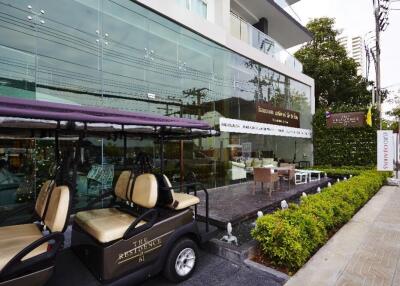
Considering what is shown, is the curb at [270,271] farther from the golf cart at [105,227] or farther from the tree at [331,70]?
the tree at [331,70]

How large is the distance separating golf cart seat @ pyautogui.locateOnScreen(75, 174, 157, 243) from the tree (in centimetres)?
2326

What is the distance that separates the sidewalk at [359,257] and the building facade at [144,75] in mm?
4026

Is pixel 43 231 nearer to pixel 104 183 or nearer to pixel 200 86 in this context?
pixel 104 183

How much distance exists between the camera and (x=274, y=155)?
45.6 ft

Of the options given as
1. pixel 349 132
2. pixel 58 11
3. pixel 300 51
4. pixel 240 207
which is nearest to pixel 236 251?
pixel 240 207

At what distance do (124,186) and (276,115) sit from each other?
10.2 m

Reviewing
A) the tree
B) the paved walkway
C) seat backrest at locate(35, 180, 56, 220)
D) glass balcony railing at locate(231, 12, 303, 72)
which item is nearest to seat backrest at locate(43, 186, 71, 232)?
seat backrest at locate(35, 180, 56, 220)

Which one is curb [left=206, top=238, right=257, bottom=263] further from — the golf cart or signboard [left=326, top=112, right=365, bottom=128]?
signboard [left=326, top=112, right=365, bottom=128]

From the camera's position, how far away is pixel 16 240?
104 inches

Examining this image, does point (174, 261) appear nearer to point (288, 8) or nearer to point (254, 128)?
point (254, 128)

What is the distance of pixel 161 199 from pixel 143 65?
5.08 meters

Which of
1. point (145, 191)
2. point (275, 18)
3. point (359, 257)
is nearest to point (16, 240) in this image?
point (145, 191)

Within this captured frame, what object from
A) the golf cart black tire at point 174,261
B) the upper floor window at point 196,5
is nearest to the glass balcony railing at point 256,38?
the upper floor window at point 196,5

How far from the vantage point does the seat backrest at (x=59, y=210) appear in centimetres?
255
